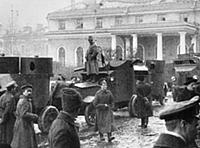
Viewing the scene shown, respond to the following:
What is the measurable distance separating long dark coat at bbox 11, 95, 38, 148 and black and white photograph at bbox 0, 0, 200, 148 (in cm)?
2

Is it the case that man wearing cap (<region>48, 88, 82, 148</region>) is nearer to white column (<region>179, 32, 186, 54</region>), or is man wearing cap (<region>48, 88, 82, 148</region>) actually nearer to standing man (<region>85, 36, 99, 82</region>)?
standing man (<region>85, 36, 99, 82</region>)

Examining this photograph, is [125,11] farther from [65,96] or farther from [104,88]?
[65,96]

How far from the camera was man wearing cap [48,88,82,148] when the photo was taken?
4.54 meters

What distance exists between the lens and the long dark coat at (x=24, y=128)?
8250 millimetres

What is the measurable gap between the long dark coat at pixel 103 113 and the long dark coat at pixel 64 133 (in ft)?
23.0

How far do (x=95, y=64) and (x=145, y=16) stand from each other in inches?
1434

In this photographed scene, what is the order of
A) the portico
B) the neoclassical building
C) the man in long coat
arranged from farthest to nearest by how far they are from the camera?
1. the neoclassical building
2. the portico
3. the man in long coat

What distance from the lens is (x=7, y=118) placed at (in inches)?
377

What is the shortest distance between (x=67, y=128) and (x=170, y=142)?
5.22ft

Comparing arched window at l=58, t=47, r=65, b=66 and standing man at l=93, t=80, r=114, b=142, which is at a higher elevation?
arched window at l=58, t=47, r=65, b=66

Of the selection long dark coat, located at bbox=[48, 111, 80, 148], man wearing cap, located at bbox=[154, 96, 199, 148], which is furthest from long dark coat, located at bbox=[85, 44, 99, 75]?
man wearing cap, located at bbox=[154, 96, 199, 148]

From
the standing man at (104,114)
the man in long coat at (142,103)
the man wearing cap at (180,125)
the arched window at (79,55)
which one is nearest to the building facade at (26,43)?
the arched window at (79,55)

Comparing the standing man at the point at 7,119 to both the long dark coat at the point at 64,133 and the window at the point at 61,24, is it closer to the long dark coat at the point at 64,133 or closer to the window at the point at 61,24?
the long dark coat at the point at 64,133

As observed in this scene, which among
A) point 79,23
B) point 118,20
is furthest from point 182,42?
point 79,23
